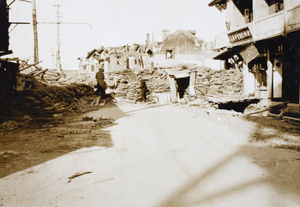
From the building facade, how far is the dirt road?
7.47 m

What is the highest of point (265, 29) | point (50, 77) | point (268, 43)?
point (265, 29)

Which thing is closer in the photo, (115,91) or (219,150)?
(219,150)

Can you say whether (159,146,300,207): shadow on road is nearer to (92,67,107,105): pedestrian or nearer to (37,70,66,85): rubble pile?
(92,67,107,105): pedestrian

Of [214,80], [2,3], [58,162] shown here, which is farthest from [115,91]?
[58,162]

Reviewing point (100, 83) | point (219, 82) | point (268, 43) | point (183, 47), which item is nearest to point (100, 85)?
point (100, 83)

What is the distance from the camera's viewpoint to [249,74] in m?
13.8

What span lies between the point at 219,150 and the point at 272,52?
9.46m

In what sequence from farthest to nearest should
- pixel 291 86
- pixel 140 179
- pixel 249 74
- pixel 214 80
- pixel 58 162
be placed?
1. pixel 214 80
2. pixel 249 74
3. pixel 291 86
4. pixel 58 162
5. pixel 140 179

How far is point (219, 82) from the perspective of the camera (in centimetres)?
1731

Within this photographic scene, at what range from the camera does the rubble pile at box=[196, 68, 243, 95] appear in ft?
54.0

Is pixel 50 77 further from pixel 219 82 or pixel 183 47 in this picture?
pixel 183 47

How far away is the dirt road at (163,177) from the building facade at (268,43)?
7473 mm

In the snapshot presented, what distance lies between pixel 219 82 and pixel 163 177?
15331mm

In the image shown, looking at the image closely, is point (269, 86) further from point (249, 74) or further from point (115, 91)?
point (115, 91)
